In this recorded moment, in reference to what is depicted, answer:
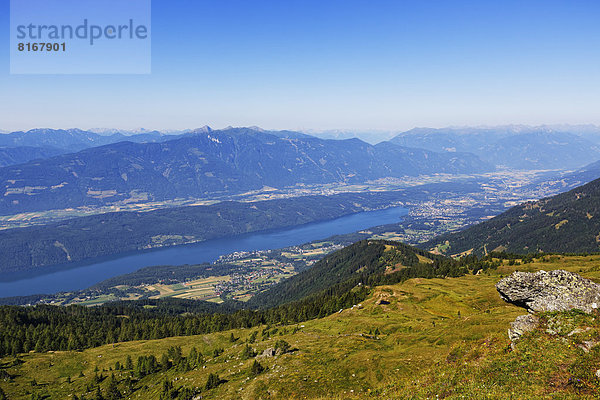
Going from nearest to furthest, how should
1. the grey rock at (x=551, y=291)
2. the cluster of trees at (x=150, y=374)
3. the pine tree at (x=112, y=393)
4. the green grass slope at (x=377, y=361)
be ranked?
the green grass slope at (x=377, y=361), the grey rock at (x=551, y=291), the cluster of trees at (x=150, y=374), the pine tree at (x=112, y=393)

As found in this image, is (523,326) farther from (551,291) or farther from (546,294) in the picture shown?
(551,291)

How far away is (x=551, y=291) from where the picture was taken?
3484 cm

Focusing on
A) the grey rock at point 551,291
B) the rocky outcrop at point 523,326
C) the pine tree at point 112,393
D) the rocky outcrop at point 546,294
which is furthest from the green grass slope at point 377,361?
the grey rock at point 551,291

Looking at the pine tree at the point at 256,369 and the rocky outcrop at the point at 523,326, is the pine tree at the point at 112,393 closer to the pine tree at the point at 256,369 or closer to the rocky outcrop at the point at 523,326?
the pine tree at the point at 256,369

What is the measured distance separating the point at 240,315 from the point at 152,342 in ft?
115

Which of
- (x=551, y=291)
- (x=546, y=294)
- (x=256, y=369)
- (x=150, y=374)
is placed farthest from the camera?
(x=150, y=374)

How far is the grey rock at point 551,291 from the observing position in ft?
108

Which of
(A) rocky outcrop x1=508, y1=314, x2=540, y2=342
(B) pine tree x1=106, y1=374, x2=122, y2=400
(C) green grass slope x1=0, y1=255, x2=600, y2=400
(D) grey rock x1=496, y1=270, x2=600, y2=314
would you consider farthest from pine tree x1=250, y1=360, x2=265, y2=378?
(D) grey rock x1=496, y1=270, x2=600, y2=314

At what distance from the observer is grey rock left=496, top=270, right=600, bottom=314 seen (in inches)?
1292

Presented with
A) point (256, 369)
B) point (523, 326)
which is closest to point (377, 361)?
point (256, 369)

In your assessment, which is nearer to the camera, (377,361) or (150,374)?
(377,361)

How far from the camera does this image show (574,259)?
450 ft

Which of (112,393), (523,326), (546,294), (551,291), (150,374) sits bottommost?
(150,374)

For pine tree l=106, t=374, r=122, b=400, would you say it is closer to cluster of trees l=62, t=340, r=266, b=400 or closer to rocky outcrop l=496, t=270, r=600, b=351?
cluster of trees l=62, t=340, r=266, b=400
